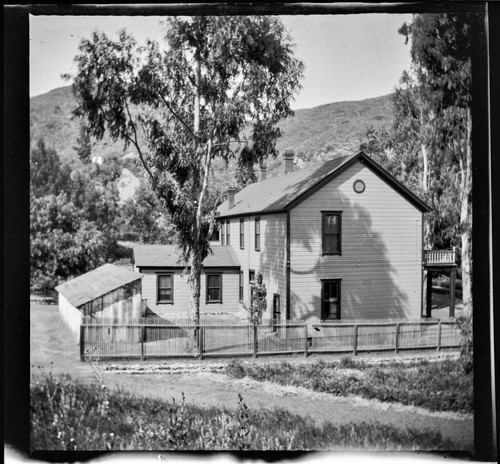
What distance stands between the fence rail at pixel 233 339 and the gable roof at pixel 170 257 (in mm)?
665

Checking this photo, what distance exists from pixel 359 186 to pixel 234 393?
2749 mm

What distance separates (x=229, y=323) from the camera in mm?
4836

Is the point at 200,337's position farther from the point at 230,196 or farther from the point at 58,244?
the point at 58,244

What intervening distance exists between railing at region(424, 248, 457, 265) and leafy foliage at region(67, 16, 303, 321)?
214cm

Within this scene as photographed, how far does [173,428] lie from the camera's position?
4.62 meters

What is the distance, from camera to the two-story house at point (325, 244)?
4.72 m

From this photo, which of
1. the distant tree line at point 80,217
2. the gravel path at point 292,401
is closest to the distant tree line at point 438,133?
the gravel path at point 292,401

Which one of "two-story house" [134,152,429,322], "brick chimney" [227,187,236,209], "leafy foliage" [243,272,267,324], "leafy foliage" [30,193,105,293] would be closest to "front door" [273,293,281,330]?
"two-story house" [134,152,429,322]

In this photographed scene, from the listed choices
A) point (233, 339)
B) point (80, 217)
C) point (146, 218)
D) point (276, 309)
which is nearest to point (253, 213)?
point (276, 309)

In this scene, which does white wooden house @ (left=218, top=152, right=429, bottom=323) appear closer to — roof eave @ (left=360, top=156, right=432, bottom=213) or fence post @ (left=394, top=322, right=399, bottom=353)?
roof eave @ (left=360, top=156, right=432, bottom=213)

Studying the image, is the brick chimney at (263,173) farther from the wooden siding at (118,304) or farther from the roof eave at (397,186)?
the wooden siding at (118,304)

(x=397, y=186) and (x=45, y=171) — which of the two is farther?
(x=397, y=186)
